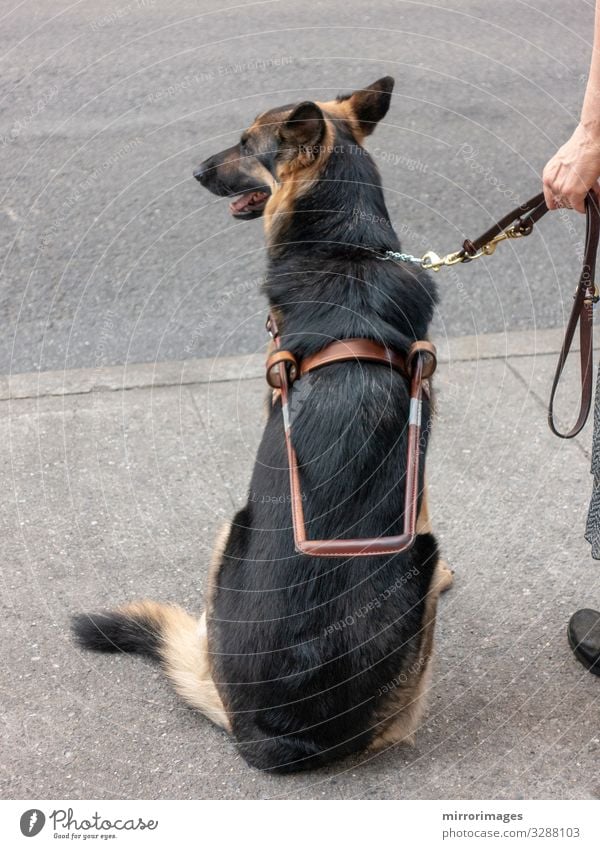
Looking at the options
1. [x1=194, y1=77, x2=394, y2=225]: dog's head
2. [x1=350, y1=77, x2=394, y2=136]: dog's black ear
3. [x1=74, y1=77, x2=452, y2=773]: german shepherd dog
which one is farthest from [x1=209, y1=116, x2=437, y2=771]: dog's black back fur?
[x1=350, y1=77, x2=394, y2=136]: dog's black ear

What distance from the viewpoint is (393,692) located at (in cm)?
283

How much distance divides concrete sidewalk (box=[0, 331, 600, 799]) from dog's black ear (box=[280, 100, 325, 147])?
1709 millimetres

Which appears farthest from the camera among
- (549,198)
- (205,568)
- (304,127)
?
(205,568)

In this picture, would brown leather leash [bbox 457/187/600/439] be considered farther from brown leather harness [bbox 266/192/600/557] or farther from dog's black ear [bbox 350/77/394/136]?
dog's black ear [bbox 350/77/394/136]

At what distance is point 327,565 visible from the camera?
266 cm

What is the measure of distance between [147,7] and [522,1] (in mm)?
3322

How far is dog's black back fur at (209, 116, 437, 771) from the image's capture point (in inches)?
105

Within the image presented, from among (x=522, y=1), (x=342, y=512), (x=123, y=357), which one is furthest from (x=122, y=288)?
(x=522, y=1)

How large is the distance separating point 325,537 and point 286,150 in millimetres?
1470

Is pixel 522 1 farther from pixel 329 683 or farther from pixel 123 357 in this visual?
pixel 329 683

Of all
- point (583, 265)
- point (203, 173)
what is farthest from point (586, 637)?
point (203, 173)

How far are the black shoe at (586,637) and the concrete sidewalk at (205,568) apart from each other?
0.05 meters

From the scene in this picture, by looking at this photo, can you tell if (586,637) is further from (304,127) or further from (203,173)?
(203,173)

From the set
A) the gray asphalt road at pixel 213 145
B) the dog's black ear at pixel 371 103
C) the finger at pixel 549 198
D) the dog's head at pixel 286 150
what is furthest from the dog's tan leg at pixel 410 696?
the gray asphalt road at pixel 213 145
